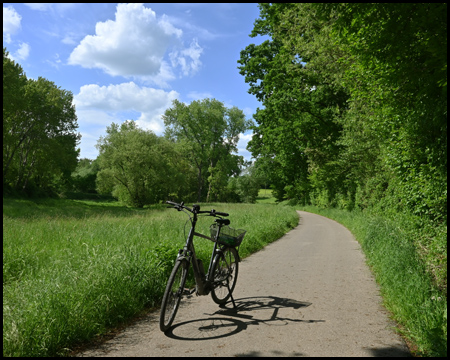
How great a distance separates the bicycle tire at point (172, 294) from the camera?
425 centimetres

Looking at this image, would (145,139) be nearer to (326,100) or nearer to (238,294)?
(326,100)

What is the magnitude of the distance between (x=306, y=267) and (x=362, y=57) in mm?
5130

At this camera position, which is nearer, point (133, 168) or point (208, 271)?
point (208, 271)

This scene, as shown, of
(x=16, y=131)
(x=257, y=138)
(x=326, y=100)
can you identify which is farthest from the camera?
(x=257, y=138)

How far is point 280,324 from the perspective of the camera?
471 centimetres

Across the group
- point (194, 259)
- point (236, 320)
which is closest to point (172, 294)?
point (194, 259)

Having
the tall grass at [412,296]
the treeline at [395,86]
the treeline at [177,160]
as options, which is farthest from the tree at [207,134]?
the tall grass at [412,296]

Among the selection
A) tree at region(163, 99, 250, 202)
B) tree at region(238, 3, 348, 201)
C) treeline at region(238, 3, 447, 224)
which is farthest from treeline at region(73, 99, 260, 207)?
treeline at region(238, 3, 447, 224)

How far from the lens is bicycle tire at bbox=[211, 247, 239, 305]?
530 centimetres

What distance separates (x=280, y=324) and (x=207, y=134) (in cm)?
5675

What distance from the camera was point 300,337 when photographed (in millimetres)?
4254

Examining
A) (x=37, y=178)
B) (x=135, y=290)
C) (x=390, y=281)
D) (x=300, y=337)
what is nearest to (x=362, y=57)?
(x=390, y=281)

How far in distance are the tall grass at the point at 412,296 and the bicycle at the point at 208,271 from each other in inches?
100

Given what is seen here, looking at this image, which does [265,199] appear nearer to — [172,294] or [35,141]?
[35,141]
